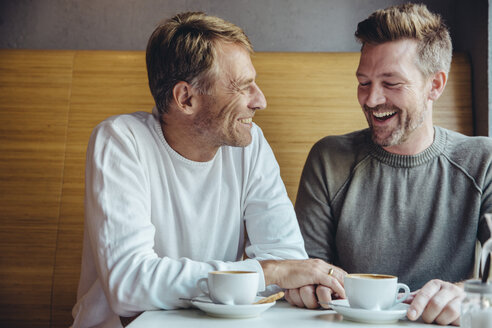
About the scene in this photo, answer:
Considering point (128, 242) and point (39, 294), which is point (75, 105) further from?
point (128, 242)

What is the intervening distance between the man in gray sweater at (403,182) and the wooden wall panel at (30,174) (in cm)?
97

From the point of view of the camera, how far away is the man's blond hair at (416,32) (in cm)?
153

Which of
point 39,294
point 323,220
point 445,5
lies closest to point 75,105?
point 39,294

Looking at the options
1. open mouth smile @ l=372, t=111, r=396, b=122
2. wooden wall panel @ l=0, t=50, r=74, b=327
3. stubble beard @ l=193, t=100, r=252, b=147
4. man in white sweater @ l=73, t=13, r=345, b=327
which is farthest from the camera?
wooden wall panel @ l=0, t=50, r=74, b=327

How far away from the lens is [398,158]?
1545 millimetres

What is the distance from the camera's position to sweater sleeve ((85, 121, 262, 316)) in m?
1.02

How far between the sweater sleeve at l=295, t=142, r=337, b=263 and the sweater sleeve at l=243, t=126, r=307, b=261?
13cm

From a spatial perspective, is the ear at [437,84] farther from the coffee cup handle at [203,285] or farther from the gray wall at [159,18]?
the coffee cup handle at [203,285]

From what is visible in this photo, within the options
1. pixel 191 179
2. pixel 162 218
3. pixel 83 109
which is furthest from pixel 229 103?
pixel 83 109

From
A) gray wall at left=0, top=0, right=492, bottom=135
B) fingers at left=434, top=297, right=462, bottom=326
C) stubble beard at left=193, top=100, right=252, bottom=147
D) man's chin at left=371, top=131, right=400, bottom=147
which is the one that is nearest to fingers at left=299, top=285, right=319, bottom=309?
fingers at left=434, top=297, right=462, bottom=326

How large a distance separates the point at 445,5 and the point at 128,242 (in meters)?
1.72

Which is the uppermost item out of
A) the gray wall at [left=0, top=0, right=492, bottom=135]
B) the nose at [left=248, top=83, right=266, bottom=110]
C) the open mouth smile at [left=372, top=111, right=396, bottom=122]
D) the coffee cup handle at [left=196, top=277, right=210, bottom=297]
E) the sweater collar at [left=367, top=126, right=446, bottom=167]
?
the gray wall at [left=0, top=0, right=492, bottom=135]

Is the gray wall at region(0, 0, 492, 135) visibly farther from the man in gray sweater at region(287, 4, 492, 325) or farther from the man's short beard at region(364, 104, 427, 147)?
the man's short beard at region(364, 104, 427, 147)

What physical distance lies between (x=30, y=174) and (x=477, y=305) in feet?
5.60
